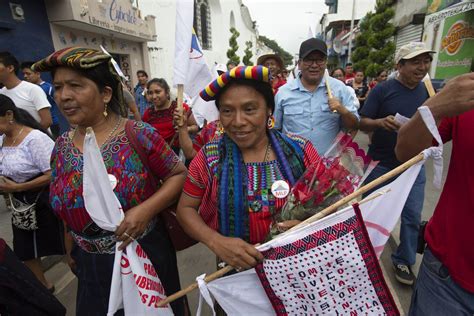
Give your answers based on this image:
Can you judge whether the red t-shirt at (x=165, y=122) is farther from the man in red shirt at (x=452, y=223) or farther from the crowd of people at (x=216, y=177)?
the man in red shirt at (x=452, y=223)

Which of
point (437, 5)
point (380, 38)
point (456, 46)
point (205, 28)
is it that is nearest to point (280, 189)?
point (456, 46)

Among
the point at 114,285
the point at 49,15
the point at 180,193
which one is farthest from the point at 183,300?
the point at 49,15

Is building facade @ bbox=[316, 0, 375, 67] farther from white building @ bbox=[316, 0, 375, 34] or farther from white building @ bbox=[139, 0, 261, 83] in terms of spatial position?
white building @ bbox=[139, 0, 261, 83]

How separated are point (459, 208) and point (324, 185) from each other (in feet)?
1.93

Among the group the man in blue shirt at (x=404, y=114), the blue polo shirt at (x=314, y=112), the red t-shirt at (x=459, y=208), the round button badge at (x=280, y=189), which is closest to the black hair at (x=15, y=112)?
the round button badge at (x=280, y=189)

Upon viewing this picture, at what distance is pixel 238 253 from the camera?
1.30m

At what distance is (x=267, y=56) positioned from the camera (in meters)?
4.84

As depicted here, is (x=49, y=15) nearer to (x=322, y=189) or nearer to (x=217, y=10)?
(x=322, y=189)

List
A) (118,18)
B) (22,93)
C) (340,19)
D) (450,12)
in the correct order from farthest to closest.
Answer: (340,19), (118,18), (450,12), (22,93)

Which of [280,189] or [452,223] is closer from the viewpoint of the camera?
[452,223]

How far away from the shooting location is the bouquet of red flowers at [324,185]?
51.6 inches

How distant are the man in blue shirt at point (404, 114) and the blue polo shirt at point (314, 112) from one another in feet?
0.92

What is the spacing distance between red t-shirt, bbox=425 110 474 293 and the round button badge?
72cm

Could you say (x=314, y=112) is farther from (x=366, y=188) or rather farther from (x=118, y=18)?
(x=118, y=18)
